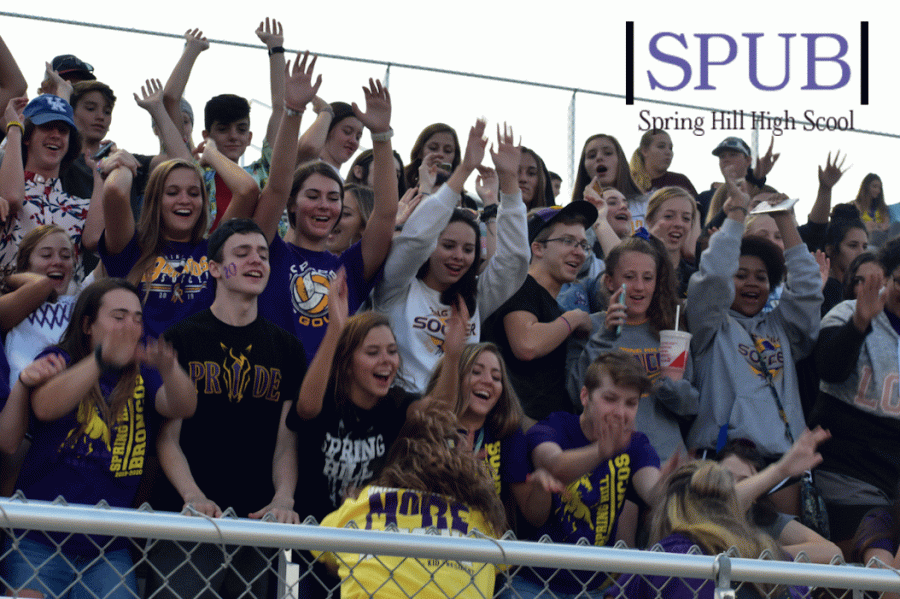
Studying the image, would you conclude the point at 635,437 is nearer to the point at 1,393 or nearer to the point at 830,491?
the point at 830,491

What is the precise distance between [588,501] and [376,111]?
1.92 metres

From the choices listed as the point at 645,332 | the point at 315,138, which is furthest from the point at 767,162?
the point at 315,138

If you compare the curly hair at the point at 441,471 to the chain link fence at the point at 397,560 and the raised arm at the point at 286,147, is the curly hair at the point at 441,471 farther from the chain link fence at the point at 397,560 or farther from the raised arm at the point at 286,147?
the raised arm at the point at 286,147

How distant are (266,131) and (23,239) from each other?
1965 mm

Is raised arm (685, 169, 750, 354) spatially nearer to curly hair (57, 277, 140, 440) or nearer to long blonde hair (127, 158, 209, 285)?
long blonde hair (127, 158, 209, 285)

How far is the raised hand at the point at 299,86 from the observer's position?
177 inches

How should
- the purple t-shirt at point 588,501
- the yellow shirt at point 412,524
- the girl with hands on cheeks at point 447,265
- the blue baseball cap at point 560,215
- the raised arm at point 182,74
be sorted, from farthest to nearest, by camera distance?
the raised arm at point 182,74 → the blue baseball cap at point 560,215 → the girl with hands on cheeks at point 447,265 → the purple t-shirt at point 588,501 → the yellow shirt at point 412,524

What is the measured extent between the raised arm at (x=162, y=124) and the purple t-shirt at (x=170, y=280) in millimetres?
1163

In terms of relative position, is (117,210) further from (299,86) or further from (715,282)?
(715,282)

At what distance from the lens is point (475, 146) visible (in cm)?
476

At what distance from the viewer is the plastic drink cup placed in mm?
4695

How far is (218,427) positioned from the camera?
3.79 m

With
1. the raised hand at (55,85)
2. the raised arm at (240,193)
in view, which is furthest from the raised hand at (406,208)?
the raised hand at (55,85)

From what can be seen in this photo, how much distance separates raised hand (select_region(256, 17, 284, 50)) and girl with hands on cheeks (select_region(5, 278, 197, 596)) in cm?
241
